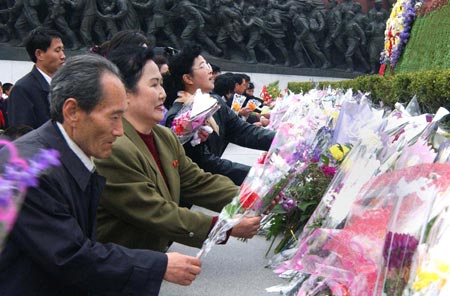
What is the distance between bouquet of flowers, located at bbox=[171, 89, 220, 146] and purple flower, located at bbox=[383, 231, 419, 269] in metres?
1.94

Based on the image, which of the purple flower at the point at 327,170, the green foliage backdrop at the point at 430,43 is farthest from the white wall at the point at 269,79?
the purple flower at the point at 327,170

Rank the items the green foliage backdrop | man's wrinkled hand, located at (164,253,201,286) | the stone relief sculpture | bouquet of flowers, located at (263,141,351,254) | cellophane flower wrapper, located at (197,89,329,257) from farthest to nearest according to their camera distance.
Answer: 1. the stone relief sculpture
2. the green foliage backdrop
3. bouquet of flowers, located at (263,141,351,254)
4. cellophane flower wrapper, located at (197,89,329,257)
5. man's wrinkled hand, located at (164,253,201,286)

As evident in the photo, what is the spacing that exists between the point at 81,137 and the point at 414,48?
491cm

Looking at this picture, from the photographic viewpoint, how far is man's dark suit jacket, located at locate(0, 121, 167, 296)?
1509 mm

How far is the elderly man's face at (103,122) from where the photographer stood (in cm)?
164

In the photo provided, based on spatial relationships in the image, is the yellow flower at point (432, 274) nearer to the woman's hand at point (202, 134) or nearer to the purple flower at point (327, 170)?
the purple flower at point (327, 170)

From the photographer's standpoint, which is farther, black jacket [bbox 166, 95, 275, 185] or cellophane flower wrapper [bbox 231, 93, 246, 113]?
cellophane flower wrapper [bbox 231, 93, 246, 113]

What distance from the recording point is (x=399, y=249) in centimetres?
130

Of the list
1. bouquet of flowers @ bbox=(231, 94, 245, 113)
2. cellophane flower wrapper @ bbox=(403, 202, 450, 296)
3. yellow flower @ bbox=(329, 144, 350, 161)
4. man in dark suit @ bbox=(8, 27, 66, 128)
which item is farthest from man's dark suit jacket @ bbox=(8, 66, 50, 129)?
bouquet of flowers @ bbox=(231, 94, 245, 113)

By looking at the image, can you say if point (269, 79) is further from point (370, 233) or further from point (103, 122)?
point (370, 233)

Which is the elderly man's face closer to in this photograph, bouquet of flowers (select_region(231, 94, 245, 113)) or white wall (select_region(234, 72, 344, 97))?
bouquet of flowers (select_region(231, 94, 245, 113))

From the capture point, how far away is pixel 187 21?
51.5 feet

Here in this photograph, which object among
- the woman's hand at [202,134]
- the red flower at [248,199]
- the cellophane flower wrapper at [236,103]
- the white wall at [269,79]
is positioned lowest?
the white wall at [269,79]

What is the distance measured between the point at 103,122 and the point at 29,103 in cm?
196
